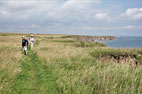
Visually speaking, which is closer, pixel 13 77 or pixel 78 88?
pixel 78 88

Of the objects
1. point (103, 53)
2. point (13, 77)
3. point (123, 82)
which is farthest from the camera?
point (103, 53)

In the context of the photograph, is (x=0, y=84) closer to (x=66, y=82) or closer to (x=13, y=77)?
(x=13, y=77)

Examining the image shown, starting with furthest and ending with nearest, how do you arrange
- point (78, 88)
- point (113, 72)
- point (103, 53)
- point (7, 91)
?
point (103, 53) < point (113, 72) < point (78, 88) < point (7, 91)

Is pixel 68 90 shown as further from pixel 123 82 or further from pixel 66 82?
pixel 123 82

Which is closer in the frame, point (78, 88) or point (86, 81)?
point (78, 88)

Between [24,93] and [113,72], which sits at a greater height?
[113,72]

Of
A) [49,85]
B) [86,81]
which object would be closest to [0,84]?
[49,85]

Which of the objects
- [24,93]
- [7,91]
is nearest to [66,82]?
[24,93]

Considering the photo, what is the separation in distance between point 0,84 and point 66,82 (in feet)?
8.48

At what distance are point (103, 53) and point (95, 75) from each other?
37.0 ft

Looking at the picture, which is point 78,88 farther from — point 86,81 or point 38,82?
point 38,82

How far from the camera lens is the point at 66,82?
18.6ft

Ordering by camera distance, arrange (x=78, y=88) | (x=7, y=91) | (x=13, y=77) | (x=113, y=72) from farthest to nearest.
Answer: (x=113, y=72)
(x=13, y=77)
(x=78, y=88)
(x=7, y=91)

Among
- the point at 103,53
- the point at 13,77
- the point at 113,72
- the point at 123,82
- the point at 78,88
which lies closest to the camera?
the point at 78,88
